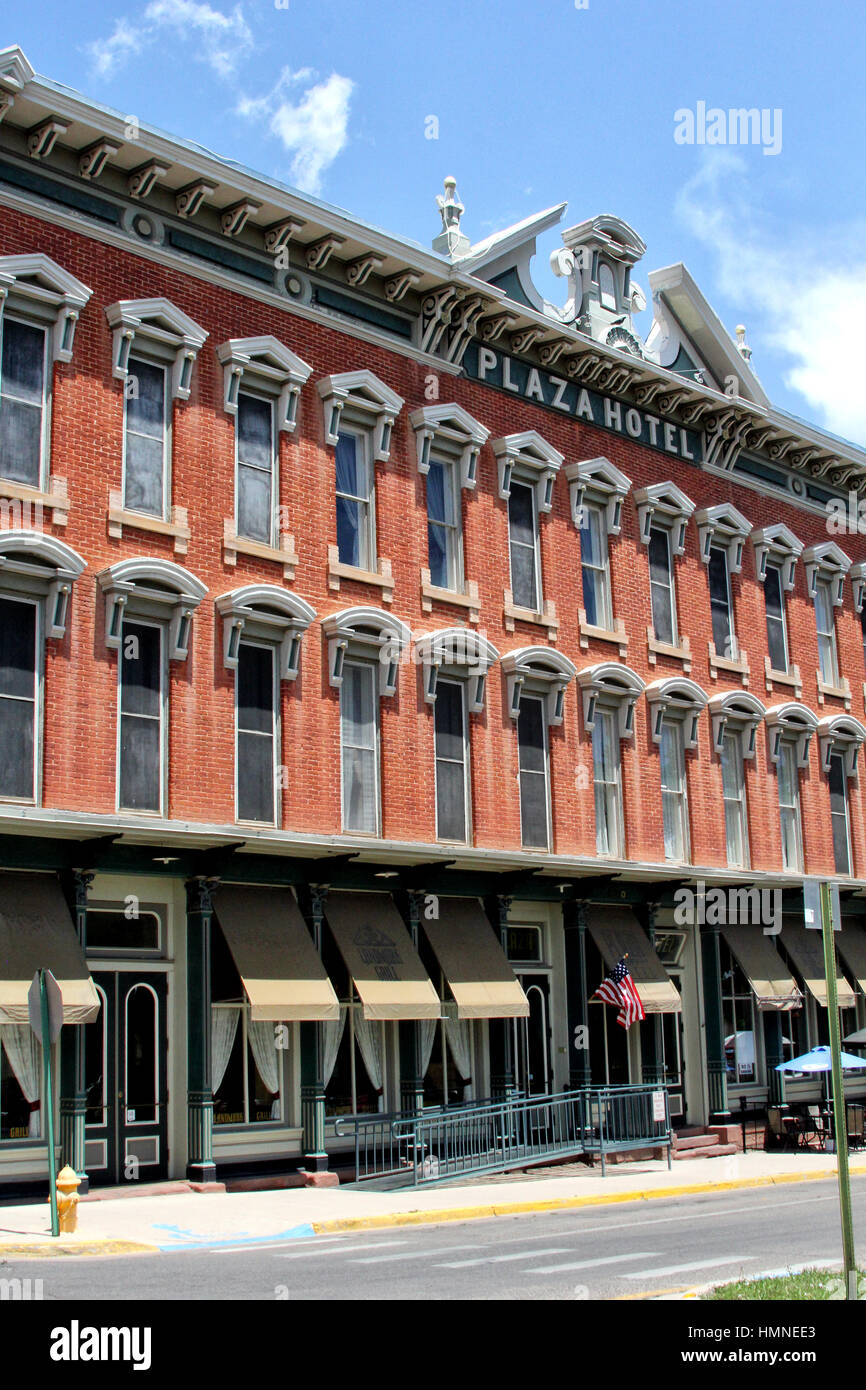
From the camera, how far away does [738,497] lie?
30.8m

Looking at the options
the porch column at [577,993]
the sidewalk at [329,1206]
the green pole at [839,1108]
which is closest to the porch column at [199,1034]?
the sidewalk at [329,1206]

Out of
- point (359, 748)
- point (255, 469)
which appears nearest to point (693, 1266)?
point (359, 748)

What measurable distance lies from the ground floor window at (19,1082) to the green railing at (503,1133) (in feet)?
14.7

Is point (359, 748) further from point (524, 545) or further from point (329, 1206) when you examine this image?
point (329, 1206)

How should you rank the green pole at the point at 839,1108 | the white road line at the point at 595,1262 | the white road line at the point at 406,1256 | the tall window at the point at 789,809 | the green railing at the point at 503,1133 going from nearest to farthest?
1. the green pole at the point at 839,1108
2. the white road line at the point at 595,1262
3. the white road line at the point at 406,1256
4. the green railing at the point at 503,1133
5. the tall window at the point at 789,809

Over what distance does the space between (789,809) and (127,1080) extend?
1622 cm

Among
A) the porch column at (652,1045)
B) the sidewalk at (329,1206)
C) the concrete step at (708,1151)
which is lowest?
the concrete step at (708,1151)

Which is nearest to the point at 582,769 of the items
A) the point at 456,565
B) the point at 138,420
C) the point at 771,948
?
the point at 456,565

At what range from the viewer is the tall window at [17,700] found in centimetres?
1867

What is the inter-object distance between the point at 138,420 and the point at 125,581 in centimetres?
250

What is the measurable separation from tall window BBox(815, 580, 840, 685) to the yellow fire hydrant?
22.1 metres

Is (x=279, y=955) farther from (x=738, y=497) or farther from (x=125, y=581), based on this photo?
(x=738, y=497)

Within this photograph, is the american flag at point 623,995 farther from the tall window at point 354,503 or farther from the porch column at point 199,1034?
the tall window at point 354,503

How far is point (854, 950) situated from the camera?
31.2 m
